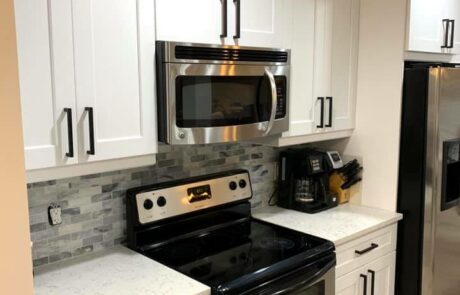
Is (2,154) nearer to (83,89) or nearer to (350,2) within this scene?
(83,89)

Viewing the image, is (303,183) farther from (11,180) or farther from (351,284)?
(11,180)

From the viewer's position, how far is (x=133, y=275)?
1.71 m

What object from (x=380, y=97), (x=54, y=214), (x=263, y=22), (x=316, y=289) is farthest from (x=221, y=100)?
(x=380, y=97)

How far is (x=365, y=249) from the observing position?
2.25 metres

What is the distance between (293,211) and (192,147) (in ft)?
2.28

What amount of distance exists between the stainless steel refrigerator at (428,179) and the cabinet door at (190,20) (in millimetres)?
1080

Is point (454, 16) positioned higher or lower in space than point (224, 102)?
higher

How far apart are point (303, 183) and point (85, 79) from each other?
1.45 meters

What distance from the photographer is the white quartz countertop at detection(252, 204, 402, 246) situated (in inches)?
85.8

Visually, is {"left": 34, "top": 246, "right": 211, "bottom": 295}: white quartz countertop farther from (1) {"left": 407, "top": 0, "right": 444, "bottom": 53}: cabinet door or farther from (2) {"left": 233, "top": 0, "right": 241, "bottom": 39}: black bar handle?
(1) {"left": 407, "top": 0, "right": 444, "bottom": 53}: cabinet door

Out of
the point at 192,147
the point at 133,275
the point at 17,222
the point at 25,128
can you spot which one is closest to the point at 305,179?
the point at 192,147

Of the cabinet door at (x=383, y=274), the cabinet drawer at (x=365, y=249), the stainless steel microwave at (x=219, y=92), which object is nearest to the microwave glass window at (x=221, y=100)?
the stainless steel microwave at (x=219, y=92)

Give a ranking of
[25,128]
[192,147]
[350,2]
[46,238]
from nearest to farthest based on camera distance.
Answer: [25,128], [46,238], [192,147], [350,2]

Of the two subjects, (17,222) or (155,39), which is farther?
(155,39)
